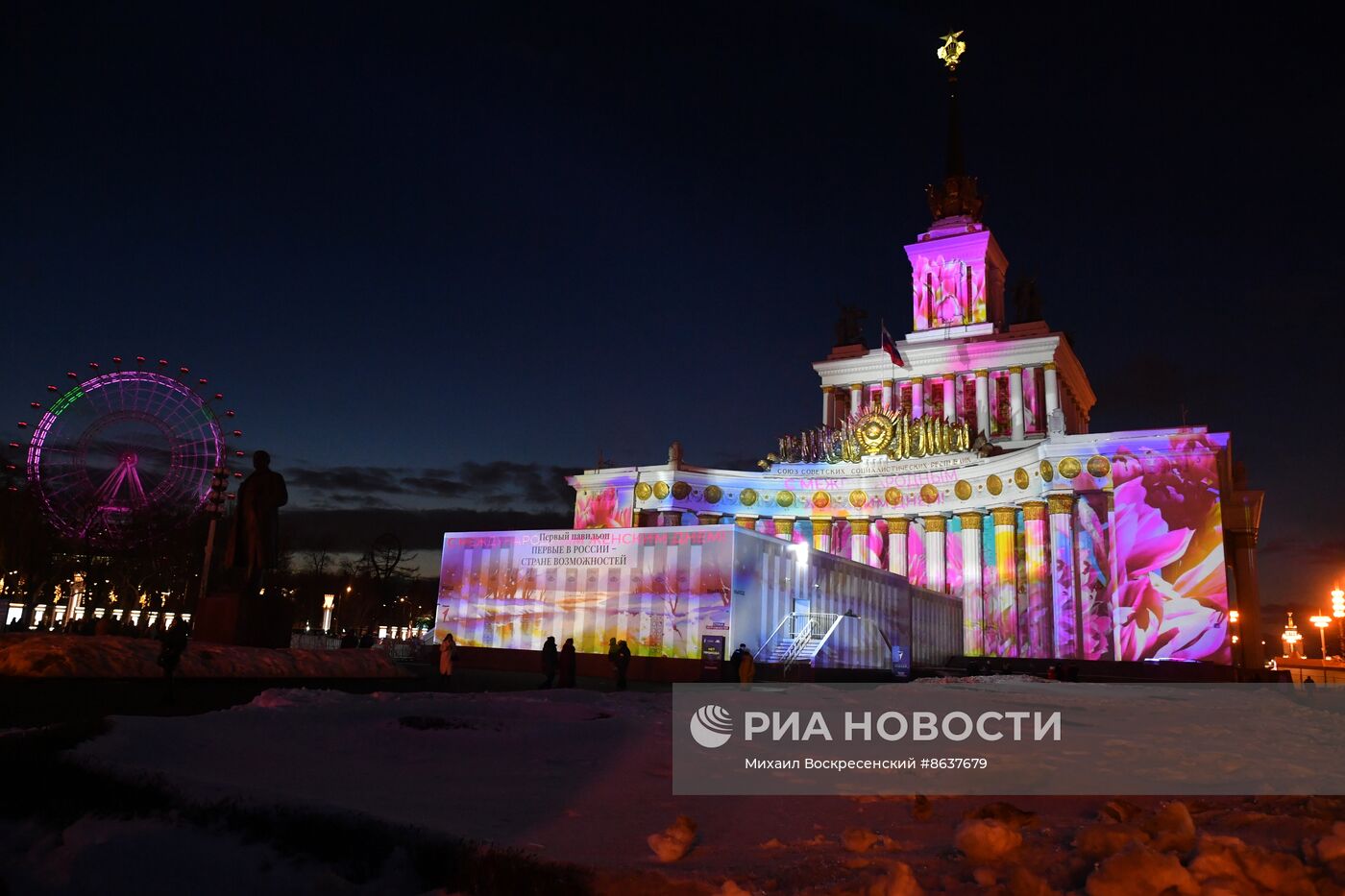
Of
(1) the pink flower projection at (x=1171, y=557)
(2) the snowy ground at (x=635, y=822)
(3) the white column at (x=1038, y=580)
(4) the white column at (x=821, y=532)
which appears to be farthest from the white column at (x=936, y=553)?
(2) the snowy ground at (x=635, y=822)

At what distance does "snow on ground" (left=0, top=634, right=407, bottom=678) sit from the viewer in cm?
1631

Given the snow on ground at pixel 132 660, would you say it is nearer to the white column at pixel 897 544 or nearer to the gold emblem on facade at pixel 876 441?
the white column at pixel 897 544

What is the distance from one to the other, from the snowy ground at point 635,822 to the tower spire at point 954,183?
69.4 meters

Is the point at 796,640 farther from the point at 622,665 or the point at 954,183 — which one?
the point at 954,183

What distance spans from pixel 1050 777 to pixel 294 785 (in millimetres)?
7155

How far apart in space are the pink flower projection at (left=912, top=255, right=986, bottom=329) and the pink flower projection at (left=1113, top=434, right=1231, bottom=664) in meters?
26.2

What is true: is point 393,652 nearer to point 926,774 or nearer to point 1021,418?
point 926,774

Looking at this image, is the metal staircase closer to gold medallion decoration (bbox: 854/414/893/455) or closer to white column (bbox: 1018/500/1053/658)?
white column (bbox: 1018/500/1053/658)

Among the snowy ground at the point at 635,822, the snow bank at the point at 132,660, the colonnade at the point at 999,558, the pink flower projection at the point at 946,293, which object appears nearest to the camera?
the snowy ground at the point at 635,822

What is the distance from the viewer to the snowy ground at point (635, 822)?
5.10 metres

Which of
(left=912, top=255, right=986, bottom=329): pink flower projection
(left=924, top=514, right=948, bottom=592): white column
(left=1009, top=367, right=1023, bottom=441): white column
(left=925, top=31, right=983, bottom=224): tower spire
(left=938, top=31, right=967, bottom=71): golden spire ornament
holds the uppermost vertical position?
(left=938, top=31, right=967, bottom=71): golden spire ornament

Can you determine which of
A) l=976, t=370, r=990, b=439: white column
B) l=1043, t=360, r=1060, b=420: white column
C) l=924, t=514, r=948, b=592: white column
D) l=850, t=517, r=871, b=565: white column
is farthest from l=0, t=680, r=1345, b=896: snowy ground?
l=1043, t=360, r=1060, b=420: white column

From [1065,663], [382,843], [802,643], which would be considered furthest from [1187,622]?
[382,843]

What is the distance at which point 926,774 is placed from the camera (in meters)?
9.26
